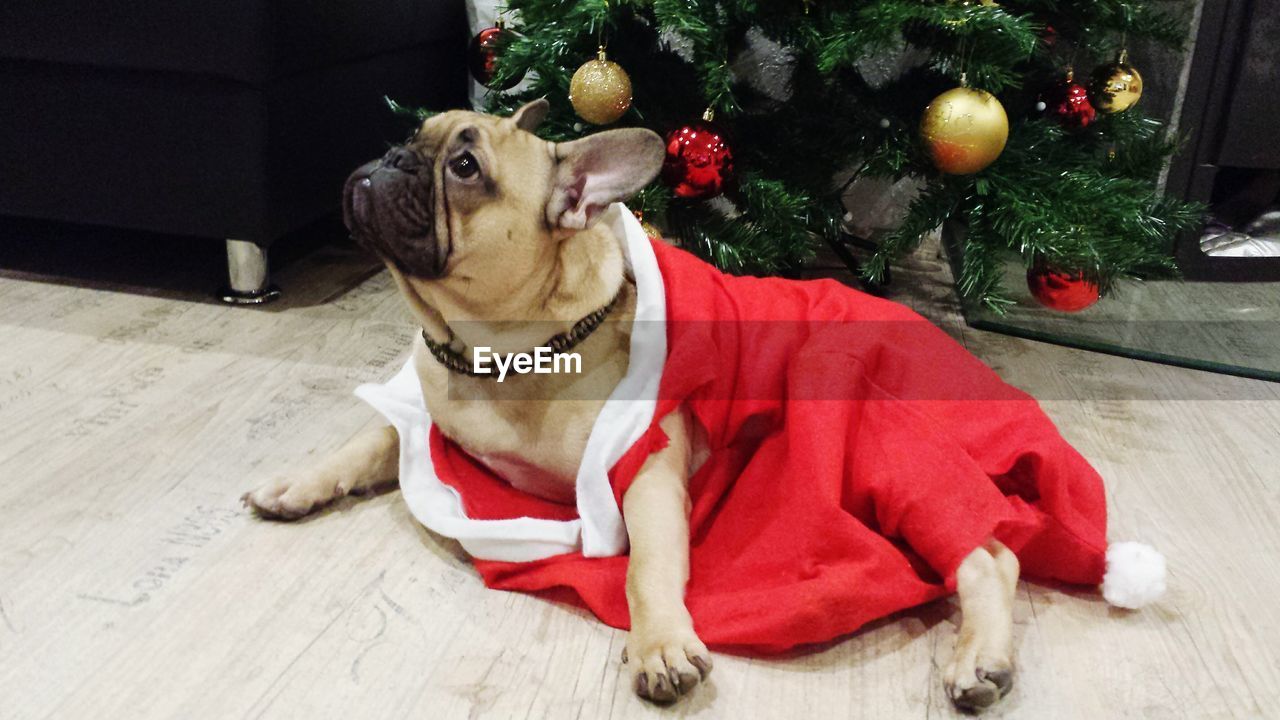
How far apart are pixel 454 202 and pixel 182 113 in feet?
3.52

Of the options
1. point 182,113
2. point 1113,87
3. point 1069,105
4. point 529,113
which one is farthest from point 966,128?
point 182,113

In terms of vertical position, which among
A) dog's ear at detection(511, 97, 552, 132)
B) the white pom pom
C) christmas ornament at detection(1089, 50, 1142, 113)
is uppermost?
christmas ornament at detection(1089, 50, 1142, 113)

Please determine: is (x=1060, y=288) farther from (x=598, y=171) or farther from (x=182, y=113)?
(x=182, y=113)

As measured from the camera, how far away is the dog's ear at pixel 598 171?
1.02 metres

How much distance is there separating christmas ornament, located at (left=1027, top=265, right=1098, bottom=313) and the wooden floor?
197mm

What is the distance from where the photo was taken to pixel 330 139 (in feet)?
6.59

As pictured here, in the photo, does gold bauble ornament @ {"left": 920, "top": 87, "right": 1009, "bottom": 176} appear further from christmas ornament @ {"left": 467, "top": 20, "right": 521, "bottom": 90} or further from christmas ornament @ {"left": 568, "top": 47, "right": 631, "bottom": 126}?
christmas ornament @ {"left": 467, "top": 20, "right": 521, "bottom": 90}

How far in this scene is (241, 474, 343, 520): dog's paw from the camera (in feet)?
3.80

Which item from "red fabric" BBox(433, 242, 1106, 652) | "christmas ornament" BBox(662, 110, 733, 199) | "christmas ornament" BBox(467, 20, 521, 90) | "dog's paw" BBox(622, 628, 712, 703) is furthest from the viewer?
"christmas ornament" BBox(467, 20, 521, 90)

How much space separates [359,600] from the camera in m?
1.03

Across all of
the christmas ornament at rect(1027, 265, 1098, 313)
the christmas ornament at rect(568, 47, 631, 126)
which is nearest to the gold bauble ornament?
the christmas ornament at rect(1027, 265, 1098, 313)

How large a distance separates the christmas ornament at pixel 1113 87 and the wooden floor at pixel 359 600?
0.58 meters

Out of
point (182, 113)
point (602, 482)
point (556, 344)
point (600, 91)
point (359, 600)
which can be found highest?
point (600, 91)

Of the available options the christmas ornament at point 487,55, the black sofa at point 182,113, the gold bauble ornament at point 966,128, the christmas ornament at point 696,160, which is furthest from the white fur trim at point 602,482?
the black sofa at point 182,113
